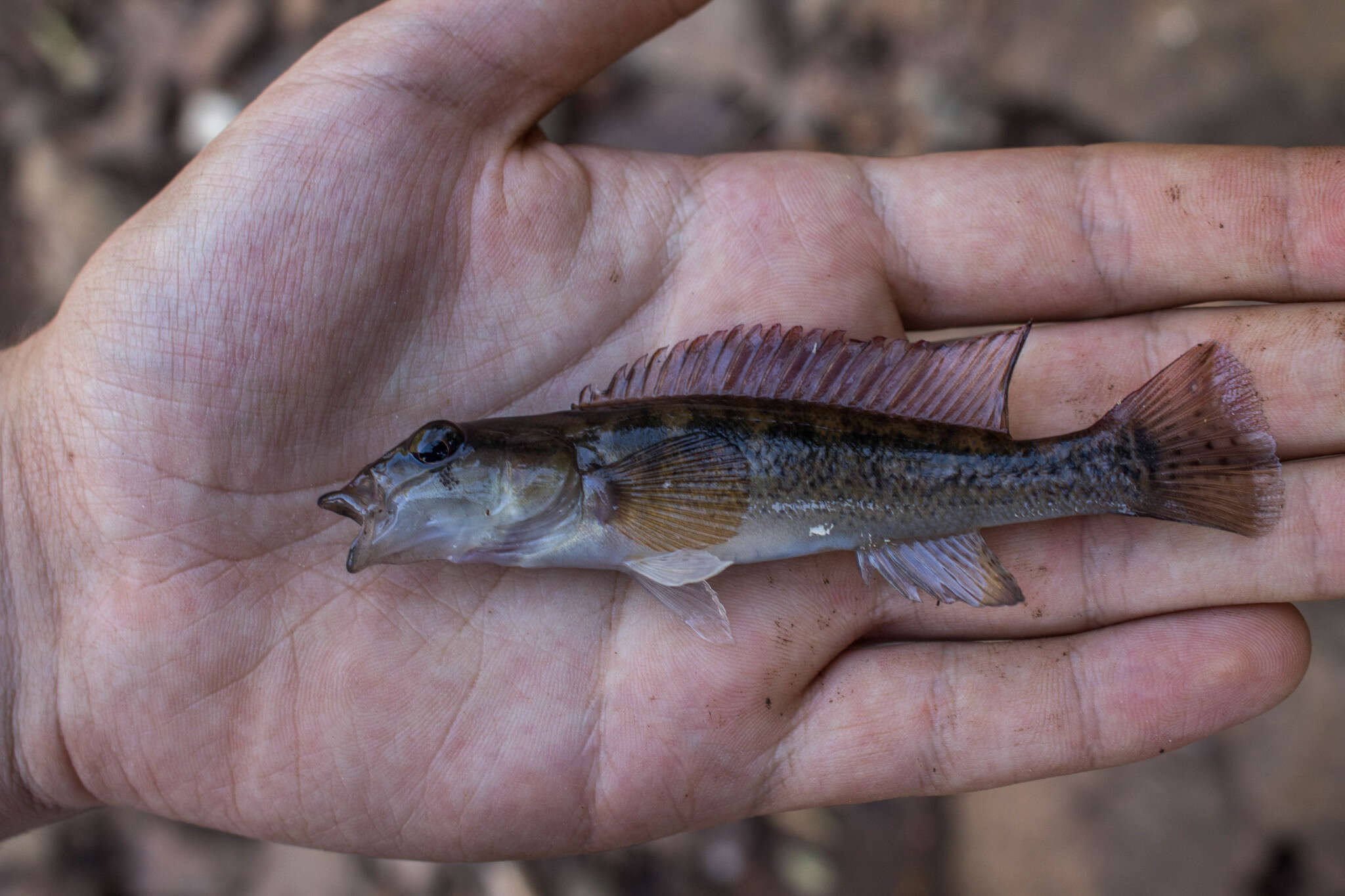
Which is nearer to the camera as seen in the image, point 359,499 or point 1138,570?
point 359,499

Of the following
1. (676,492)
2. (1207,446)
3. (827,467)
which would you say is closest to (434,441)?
(676,492)

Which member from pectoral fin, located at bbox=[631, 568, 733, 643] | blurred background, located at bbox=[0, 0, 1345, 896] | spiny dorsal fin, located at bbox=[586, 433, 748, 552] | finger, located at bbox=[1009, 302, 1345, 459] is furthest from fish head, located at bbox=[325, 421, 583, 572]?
blurred background, located at bbox=[0, 0, 1345, 896]

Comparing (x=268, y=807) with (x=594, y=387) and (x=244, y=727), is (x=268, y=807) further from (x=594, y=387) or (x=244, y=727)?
(x=594, y=387)

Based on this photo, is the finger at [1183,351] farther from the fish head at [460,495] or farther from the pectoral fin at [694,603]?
the fish head at [460,495]

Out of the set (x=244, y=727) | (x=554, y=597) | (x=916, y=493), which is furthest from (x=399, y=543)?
(x=916, y=493)

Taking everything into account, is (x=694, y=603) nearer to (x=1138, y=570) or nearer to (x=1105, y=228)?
(x=1138, y=570)

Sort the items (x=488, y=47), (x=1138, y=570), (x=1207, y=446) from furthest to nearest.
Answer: (x=1138, y=570) → (x=488, y=47) → (x=1207, y=446)

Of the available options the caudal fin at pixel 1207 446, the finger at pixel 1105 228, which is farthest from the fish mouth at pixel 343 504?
the caudal fin at pixel 1207 446
